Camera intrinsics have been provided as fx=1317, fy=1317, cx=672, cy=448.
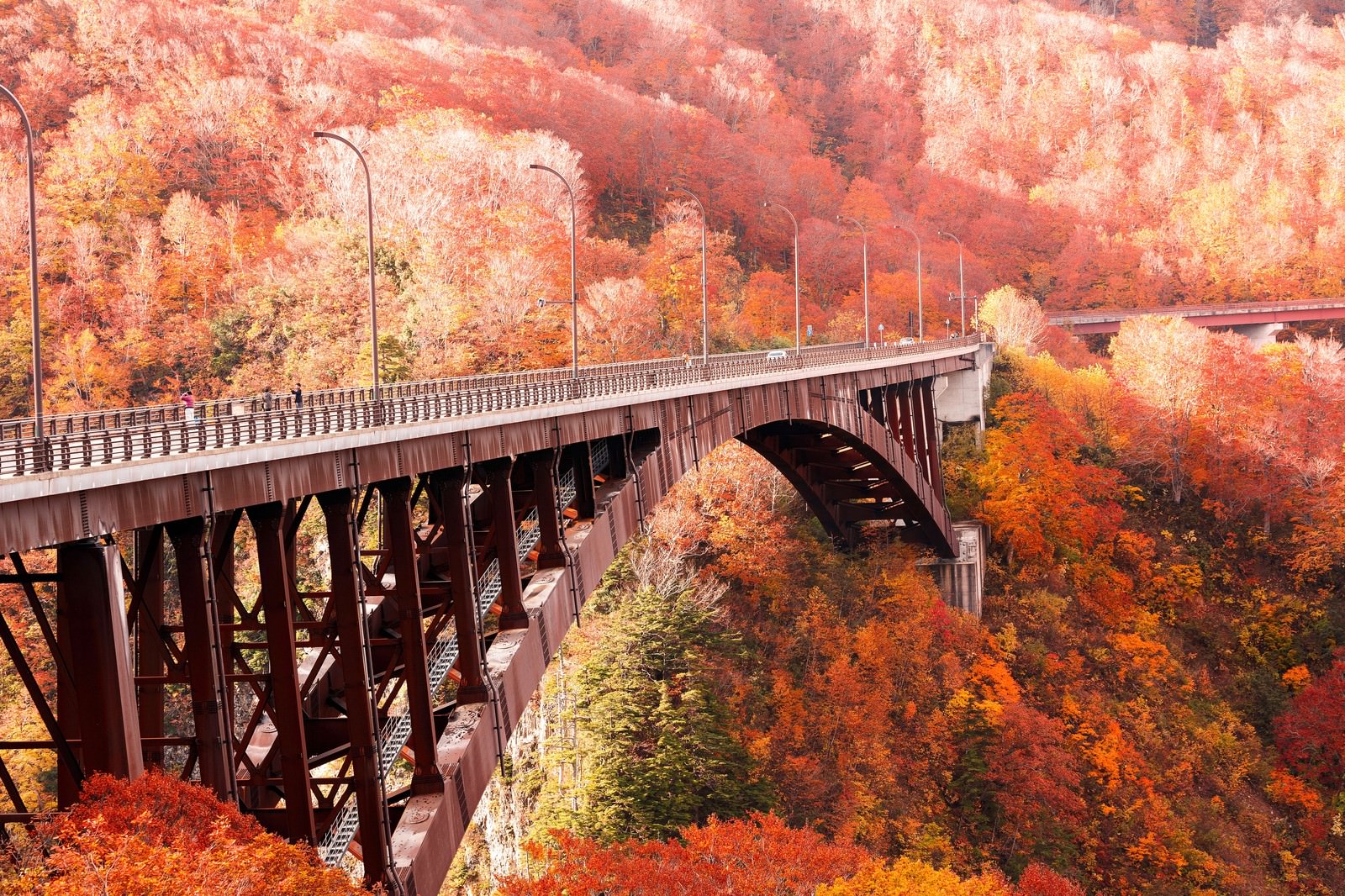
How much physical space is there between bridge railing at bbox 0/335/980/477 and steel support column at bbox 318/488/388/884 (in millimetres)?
1650

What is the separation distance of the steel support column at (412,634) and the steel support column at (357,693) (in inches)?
42.9

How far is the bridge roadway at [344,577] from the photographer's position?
13.7m

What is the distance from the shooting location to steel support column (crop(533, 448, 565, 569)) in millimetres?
26156

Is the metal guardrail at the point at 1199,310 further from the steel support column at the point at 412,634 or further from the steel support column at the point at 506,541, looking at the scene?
the steel support column at the point at 412,634

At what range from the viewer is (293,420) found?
2069 centimetres

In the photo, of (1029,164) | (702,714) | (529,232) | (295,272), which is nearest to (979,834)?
(702,714)

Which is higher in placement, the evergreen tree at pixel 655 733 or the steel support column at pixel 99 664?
the steel support column at pixel 99 664

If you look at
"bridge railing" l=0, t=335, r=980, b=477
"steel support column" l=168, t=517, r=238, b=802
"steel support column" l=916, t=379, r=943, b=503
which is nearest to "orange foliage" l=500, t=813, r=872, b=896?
"bridge railing" l=0, t=335, r=980, b=477

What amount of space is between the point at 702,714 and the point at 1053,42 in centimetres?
13885

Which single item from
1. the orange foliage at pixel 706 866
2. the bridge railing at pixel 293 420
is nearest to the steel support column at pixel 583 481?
the bridge railing at pixel 293 420

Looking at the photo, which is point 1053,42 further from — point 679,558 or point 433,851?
point 433,851

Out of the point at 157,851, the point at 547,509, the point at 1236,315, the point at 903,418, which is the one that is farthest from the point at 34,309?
the point at 1236,315

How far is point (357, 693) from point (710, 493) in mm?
36616

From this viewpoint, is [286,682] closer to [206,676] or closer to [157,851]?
[206,676]
